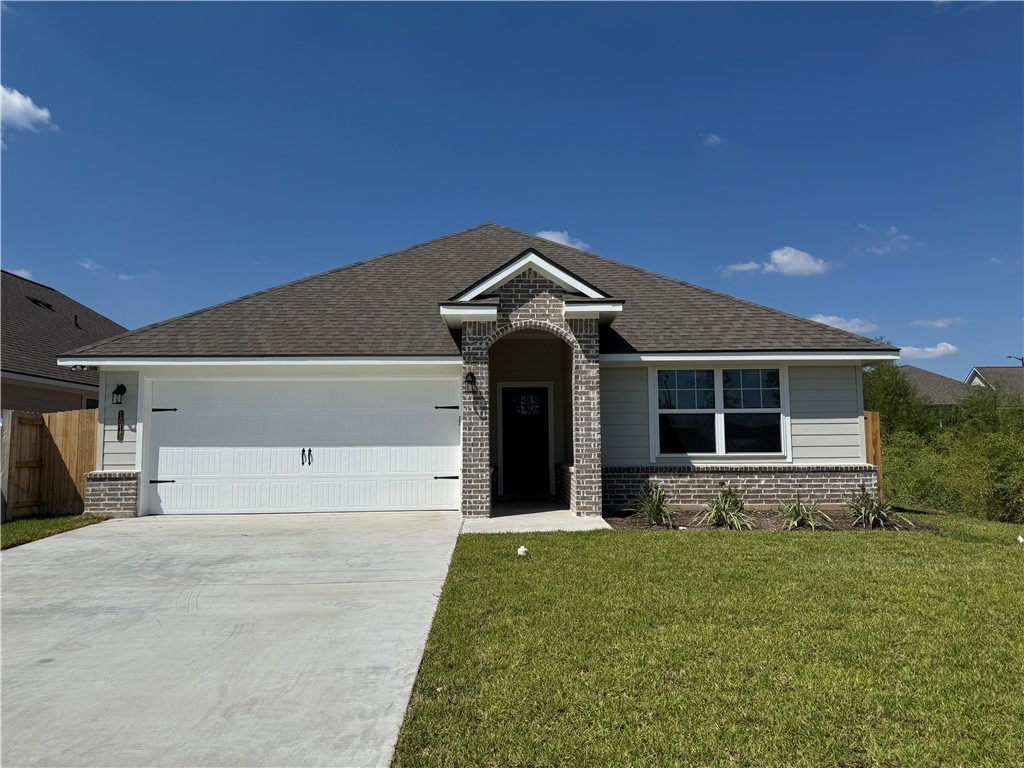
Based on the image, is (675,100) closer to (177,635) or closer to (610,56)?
(610,56)

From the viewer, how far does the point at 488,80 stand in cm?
1350

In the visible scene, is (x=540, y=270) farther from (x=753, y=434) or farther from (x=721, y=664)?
(x=721, y=664)

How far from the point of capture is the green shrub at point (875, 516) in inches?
357

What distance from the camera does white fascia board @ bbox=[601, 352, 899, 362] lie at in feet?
33.9

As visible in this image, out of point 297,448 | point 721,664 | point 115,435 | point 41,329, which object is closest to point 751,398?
point 721,664

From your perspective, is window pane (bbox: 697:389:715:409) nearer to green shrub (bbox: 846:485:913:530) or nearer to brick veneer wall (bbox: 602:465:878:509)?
brick veneer wall (bbox: 602:465:878:509)

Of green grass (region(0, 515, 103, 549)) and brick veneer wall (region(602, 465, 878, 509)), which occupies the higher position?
brick veneer wall (region(602, 465, 878, 509))

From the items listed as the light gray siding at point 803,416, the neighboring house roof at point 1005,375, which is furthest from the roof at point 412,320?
the neighboring house roof at point 1005,375

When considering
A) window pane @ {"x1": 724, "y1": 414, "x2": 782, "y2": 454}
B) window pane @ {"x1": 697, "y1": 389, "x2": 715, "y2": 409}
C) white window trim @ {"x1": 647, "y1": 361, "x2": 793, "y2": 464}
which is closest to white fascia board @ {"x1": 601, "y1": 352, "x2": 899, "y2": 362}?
white window trim @ {"x1": 647, "y1": 361, "x2": 793, "y2": 464}

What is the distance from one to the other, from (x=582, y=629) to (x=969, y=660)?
2548 millimetres

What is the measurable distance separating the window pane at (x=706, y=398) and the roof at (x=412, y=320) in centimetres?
84

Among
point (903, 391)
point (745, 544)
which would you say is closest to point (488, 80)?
point (745, 544)

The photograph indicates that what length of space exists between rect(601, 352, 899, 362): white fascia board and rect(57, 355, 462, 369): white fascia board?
3240 mm

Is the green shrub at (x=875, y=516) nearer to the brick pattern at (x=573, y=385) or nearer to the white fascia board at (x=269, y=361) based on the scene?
the brick pattern at (x=573, y=385)
